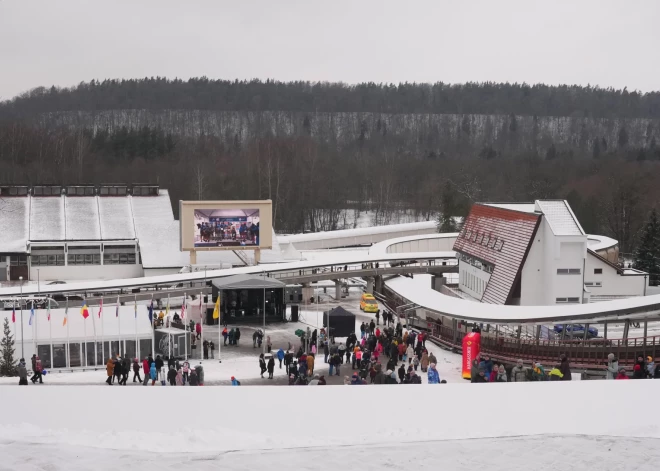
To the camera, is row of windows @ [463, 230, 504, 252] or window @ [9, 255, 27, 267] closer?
row of windows @ [463, 230, 504, 252]

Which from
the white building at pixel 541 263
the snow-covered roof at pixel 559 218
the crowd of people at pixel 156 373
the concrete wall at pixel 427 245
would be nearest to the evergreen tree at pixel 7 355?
the crowd of people at pixel 156 373

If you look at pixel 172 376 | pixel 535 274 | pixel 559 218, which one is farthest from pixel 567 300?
pixel 172 376

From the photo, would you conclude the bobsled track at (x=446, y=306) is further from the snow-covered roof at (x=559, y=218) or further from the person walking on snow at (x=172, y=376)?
the person walking on snow at (x=172, y=376)

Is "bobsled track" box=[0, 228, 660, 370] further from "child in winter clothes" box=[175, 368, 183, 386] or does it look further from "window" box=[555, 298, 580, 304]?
"child in winter clothes" box=[175, 368, 183, 386]

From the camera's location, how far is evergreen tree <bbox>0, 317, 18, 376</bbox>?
23078 mm

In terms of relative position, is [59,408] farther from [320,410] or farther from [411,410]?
[411,410]

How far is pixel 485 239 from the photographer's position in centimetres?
3594

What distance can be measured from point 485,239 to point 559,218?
4.39 m

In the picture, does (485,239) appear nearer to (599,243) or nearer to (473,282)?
(473,282)

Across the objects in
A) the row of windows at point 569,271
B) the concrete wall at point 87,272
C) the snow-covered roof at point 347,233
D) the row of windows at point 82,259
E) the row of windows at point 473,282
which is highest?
the row of windows at point 569,271

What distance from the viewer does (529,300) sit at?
31703 millimetres

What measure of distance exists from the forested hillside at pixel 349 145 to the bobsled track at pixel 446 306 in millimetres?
20489

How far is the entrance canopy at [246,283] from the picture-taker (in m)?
32.7

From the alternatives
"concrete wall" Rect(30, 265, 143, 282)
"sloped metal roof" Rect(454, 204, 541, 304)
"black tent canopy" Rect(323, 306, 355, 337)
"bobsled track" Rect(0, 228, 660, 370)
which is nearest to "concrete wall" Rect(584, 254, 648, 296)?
"sloped metal roof" Rect(454, 204, 541, 304)
